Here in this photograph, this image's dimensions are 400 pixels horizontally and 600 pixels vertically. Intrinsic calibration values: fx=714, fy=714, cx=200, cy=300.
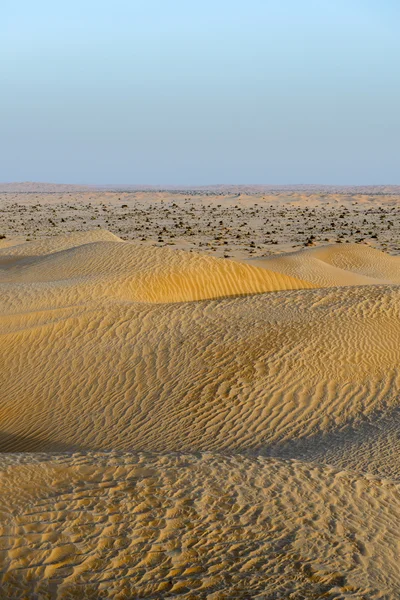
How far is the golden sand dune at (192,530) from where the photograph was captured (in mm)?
3152

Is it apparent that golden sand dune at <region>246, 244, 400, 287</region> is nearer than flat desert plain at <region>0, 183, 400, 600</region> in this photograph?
→ No

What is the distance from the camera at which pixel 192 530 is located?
3527mm

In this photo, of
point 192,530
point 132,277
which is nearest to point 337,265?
point 132,277

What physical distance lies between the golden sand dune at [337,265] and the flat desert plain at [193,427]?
0.09 metres

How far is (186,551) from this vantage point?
3.36 meters

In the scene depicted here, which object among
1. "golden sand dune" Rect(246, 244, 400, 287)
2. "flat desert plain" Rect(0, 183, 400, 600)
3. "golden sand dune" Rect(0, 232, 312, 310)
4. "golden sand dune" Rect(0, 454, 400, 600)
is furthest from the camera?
"golden sand dune" Rect(246, 244, 400, 287)

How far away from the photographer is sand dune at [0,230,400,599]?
329 cm

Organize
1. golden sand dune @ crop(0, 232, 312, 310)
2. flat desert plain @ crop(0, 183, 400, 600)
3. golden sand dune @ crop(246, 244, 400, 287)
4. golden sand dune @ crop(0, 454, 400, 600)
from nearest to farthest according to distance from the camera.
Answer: golden sand dune @ crop(0, 454, 400, 600), flat desert plain @ crop(0, 183, 400, 600), golden sand dune @ crop(0, 232, 312, 310), golden sand dune @ crop(246, 244, 400, 287)

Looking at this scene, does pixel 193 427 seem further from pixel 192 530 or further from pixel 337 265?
pixel 337 265

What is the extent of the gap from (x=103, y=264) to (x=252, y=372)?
4.63 meters

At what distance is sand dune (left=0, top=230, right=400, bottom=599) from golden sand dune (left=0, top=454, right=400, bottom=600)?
0.03 feet

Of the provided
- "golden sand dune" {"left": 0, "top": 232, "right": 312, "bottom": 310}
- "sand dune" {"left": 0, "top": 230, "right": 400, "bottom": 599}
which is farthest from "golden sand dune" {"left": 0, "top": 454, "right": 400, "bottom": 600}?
"golden sand dune" {"left": 0, "top": 232, "right": 312, "bottom": 310}

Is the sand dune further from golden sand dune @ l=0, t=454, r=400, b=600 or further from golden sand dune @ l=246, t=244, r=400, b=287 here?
golden sand dune @ l=246, t=244, r=400, b=287

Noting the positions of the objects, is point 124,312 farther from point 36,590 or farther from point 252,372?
point 36,590
